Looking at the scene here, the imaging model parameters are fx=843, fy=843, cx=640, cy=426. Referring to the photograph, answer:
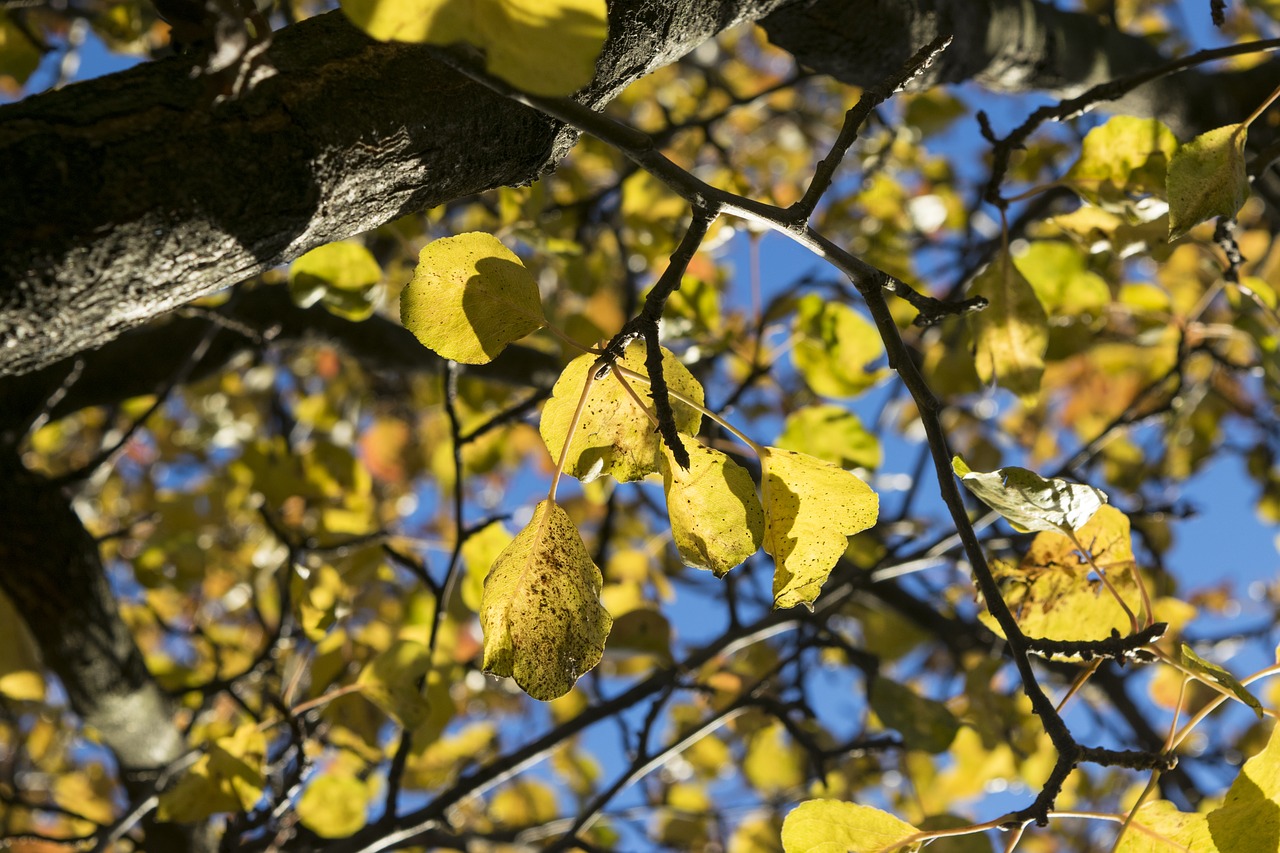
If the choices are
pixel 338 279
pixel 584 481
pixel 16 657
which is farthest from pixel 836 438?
pixel 16 657

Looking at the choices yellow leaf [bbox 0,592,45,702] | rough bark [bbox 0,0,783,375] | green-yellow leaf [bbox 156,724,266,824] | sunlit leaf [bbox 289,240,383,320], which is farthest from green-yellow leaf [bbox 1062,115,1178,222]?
yellow leaf [bbox 0,592,45,702]

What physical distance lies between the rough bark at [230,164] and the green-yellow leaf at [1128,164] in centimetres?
45

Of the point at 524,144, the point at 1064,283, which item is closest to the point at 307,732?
the point at 524,144

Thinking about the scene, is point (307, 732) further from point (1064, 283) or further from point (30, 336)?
point (1064, 283)

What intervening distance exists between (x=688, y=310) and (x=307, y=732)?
76cm

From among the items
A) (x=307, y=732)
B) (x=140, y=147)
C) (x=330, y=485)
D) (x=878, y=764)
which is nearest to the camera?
(x=140, y=147)

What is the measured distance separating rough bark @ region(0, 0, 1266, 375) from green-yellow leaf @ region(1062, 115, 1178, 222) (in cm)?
45

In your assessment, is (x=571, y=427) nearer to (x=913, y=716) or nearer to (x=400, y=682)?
(x=400, y=682)

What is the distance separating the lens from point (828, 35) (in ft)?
3.04

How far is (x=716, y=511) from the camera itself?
0.58m

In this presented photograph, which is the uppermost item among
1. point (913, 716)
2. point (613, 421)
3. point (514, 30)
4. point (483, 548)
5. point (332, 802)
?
point (514, 30)

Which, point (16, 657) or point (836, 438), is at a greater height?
point (836, 438)

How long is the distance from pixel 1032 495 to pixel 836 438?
440 mm

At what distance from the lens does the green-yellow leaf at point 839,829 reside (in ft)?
2.08
